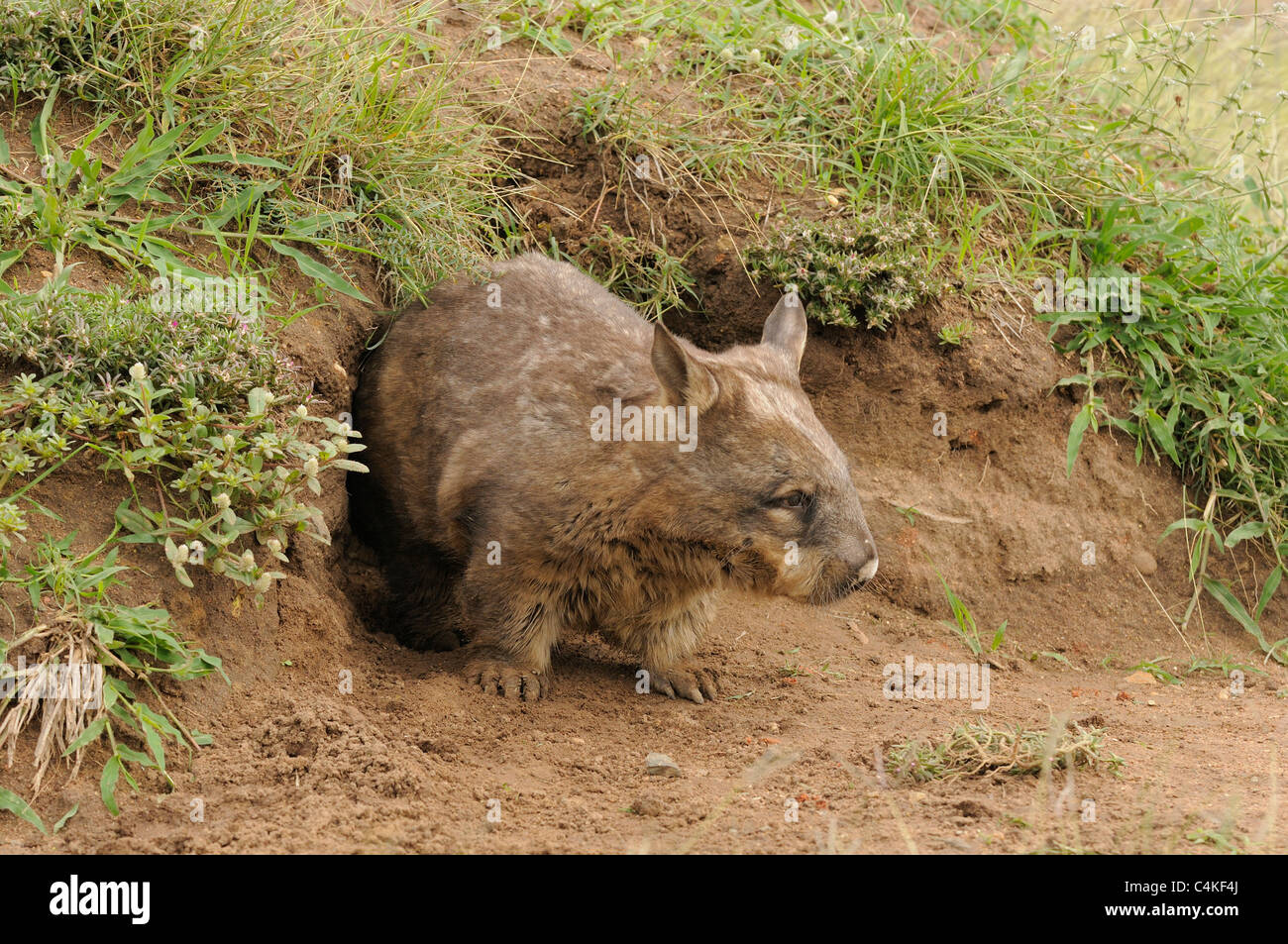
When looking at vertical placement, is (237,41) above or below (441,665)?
above

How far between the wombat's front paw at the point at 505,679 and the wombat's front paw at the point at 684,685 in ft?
1.48

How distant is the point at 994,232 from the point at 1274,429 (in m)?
1.62

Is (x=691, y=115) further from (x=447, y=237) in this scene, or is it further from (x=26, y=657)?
(x=26, y=657)

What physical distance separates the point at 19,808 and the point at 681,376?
7.67 feet

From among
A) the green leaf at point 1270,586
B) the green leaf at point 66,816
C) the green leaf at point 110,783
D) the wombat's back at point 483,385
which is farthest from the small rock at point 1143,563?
the green leaf at point 66,816

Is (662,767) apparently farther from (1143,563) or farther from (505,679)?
(1143,563)

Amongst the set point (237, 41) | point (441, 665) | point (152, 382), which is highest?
point (237, 41)

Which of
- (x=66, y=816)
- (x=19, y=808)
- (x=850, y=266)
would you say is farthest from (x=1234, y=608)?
(x=19, y=808)

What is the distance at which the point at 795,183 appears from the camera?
19.9 feet

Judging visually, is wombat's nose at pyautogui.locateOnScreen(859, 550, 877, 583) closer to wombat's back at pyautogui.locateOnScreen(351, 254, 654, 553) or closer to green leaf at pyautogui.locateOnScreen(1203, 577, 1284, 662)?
wombat's back at pyautogui.locateOnScreen(351, 254, 654, 553)

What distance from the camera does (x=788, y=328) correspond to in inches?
192

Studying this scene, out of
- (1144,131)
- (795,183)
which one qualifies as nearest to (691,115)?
(795,183)

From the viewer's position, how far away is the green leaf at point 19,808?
3090 mm

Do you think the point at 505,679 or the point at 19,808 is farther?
the point at 505,679
